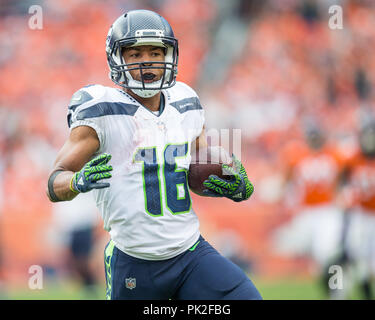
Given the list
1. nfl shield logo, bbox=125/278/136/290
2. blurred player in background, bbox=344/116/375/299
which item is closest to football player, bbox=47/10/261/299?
nfl shield logo, bbox=125/278/136/290

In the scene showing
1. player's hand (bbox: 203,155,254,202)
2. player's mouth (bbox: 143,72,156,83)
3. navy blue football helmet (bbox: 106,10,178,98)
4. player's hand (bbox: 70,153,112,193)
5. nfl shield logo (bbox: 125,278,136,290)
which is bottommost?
nfl shield logo (bbox: 125,278,136,290)

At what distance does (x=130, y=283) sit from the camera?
2721mm

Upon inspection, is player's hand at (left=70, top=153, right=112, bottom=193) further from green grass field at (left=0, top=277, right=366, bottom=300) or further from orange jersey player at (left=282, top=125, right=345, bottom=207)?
orange jersey player at (left=282, top=125, right=345, bottom=207)

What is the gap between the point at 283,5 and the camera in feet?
28.6

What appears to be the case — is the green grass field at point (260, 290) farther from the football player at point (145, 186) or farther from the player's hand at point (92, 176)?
the player's hand at point (92, 176)

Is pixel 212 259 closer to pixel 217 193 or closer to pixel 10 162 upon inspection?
pixel 217 193

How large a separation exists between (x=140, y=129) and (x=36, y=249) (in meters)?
4.44

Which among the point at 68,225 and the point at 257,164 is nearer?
the point at 68,225

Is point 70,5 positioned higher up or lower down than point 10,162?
higher up

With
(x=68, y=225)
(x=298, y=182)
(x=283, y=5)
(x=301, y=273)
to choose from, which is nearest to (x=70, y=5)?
(x=283, y=5)

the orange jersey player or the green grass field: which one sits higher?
the orange jersey player

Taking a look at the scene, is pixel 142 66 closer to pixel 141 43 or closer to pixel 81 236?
pixel 141 43

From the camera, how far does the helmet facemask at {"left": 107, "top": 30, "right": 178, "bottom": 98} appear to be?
110 inches

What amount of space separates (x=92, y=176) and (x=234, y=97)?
5872 mm
